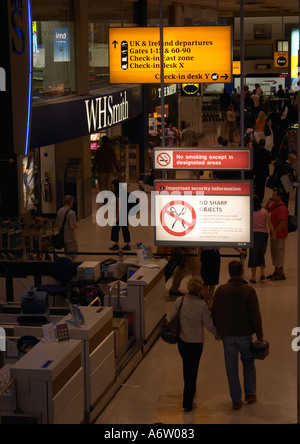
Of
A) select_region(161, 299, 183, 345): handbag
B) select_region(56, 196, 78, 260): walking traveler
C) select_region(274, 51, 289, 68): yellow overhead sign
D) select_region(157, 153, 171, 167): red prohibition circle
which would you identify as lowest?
Answer: select_region(161, 299, 183, 345): handbag

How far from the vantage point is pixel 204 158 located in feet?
34.1

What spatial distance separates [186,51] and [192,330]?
7.46m

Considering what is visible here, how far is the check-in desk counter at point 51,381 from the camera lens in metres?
7.51

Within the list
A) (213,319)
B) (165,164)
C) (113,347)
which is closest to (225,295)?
(213,319)

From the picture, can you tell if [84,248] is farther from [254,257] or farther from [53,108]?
[254,257]

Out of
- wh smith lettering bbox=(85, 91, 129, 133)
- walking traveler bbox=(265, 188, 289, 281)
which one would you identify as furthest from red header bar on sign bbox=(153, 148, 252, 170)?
wh smith lettering bbox=(85, 91, 129, 133)

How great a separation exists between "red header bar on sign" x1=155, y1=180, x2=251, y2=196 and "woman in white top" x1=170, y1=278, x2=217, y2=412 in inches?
50.5

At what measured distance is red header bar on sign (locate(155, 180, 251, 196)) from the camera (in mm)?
10109

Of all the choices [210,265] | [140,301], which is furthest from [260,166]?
[140,301]

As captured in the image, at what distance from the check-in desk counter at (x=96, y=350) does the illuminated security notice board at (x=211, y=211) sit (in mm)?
1437

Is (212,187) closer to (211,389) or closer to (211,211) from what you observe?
(211,211)

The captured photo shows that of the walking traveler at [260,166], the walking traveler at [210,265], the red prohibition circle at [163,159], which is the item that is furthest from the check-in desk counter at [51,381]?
the walking traveler at [260,166]

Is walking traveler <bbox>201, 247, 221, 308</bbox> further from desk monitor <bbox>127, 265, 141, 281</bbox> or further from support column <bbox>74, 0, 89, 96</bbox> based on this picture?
support column <bbox>74, 0, 89, 96</bbox>
